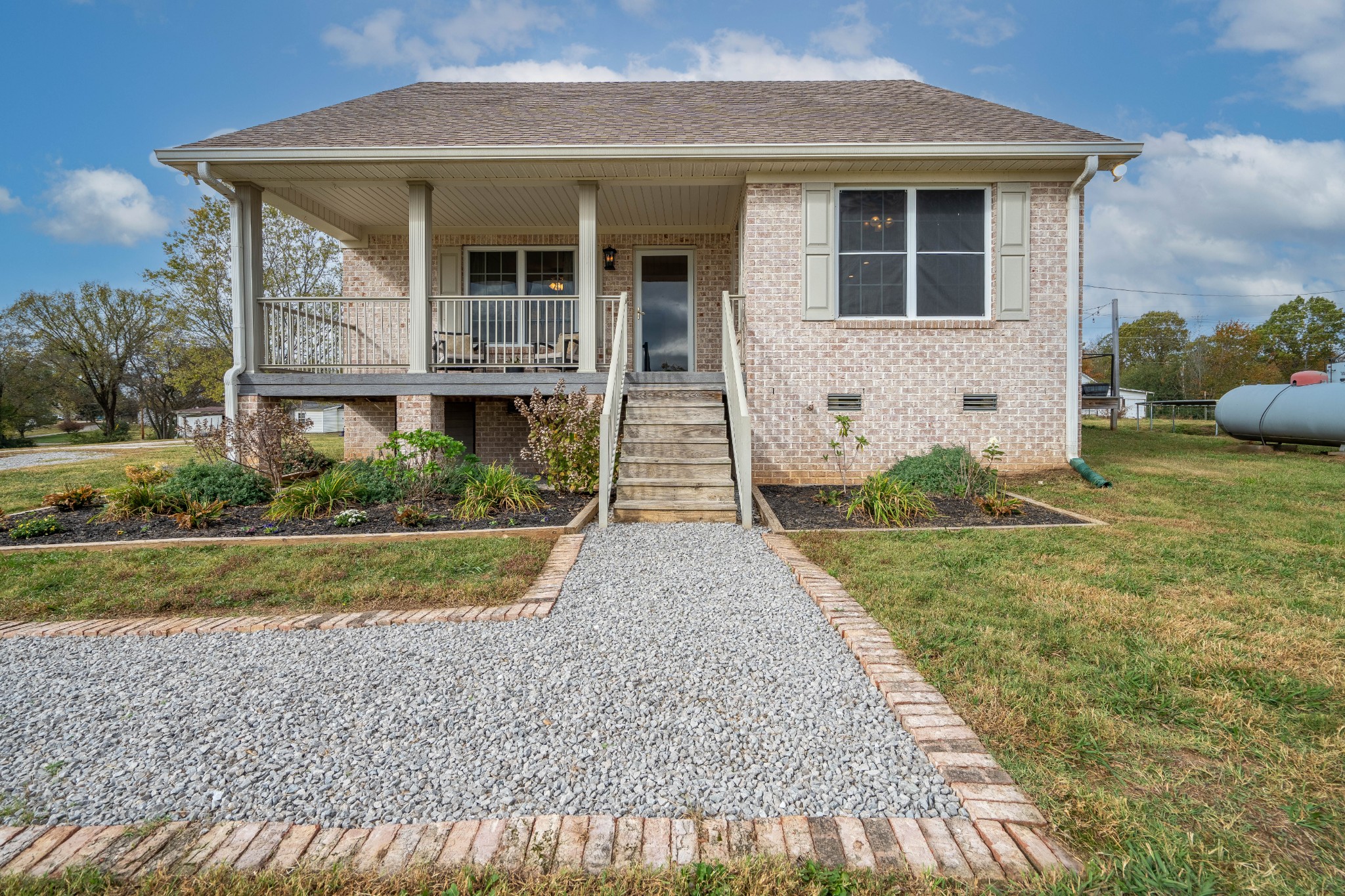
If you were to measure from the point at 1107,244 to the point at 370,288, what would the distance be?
66.1 m

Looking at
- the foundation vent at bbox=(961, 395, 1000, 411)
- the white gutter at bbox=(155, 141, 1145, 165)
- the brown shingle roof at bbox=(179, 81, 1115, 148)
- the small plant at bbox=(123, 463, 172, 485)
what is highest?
the brown shingle roof at bbox=(179, 81, 1115, 148)

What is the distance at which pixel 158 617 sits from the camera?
3.45 m

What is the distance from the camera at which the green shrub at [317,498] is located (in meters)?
5.68

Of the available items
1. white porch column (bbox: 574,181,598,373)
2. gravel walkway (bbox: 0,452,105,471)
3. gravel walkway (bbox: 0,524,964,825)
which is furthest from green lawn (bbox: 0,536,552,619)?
gravel walkway (bbox: 0,452,105,471)

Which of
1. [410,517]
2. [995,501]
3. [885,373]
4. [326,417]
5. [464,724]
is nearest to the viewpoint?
[464,724]

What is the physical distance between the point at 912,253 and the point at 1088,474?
3.32 metres

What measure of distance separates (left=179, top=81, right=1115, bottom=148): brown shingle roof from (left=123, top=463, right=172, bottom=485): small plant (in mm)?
3862

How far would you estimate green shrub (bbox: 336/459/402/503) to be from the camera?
6.22m

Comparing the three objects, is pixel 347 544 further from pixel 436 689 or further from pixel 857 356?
pixel 857 356

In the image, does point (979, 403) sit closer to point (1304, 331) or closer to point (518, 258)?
point (518, 258)

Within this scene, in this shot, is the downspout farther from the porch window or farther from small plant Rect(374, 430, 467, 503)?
the porch window

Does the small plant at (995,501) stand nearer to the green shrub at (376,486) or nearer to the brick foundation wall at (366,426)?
the green shrub at (376,486)

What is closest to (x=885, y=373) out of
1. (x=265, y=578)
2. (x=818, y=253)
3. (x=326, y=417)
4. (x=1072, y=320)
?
(x=818, y=253)

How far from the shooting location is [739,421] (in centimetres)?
589
